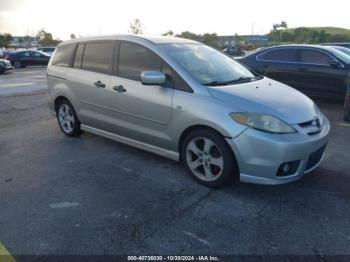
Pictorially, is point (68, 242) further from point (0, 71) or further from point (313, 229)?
point (0, 71)

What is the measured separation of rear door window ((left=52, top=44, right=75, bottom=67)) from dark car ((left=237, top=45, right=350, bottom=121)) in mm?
5244

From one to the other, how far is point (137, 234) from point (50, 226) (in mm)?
823

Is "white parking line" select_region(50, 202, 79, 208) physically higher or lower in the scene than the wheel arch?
lower

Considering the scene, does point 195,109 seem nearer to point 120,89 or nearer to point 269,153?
point 269,153

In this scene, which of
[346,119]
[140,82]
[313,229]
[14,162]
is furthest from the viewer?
[346,119]

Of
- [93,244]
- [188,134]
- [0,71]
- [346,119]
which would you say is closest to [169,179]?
[188,134]

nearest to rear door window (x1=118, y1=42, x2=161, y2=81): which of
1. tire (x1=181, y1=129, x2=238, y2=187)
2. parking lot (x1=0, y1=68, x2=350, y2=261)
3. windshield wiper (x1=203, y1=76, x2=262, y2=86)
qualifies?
windshield wiper (x1=203, y1=76, x2=262, y2=86)

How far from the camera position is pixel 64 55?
5652 millimetres

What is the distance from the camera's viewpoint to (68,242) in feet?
9.41

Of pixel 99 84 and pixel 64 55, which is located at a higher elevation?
pixel 64 55

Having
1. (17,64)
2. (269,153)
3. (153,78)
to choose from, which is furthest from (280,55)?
(17,64)

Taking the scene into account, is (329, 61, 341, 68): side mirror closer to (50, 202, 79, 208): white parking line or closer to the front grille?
the front grille

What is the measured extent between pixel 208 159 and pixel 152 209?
0.86 meters

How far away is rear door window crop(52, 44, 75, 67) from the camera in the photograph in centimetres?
553
